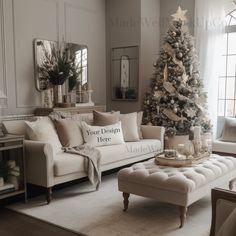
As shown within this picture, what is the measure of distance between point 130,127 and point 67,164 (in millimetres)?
1572

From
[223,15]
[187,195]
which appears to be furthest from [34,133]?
[223,15]

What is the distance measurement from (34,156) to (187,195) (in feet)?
5.75

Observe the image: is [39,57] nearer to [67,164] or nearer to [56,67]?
[56,67]

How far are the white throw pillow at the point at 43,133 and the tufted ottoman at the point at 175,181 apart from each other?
1.06 meters

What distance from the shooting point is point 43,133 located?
150 inches

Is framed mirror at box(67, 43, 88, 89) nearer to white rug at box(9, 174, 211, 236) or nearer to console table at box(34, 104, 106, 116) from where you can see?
console table at box(34, 104, 106, 116)

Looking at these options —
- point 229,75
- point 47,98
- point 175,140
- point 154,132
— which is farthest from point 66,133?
point 229,75

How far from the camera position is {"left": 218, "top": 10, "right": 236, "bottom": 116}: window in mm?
5910

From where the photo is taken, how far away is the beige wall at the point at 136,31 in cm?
598

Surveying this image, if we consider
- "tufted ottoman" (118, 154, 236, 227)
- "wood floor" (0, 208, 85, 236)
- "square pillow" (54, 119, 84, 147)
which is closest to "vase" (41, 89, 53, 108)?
"square pillow" (54, 119, 84, 147)

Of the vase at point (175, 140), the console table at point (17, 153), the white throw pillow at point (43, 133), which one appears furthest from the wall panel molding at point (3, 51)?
the vase at point (175, 140)

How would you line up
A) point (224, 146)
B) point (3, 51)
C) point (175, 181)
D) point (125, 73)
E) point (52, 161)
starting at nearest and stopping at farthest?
point (175, 181) < point (52, 161) < point (3, 51) < point (224, 146) < point (125, 73)

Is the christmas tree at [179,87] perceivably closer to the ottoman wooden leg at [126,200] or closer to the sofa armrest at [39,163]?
the ottoman wooden leg at [126,200]

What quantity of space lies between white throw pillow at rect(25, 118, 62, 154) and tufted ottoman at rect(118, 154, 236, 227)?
106cm
